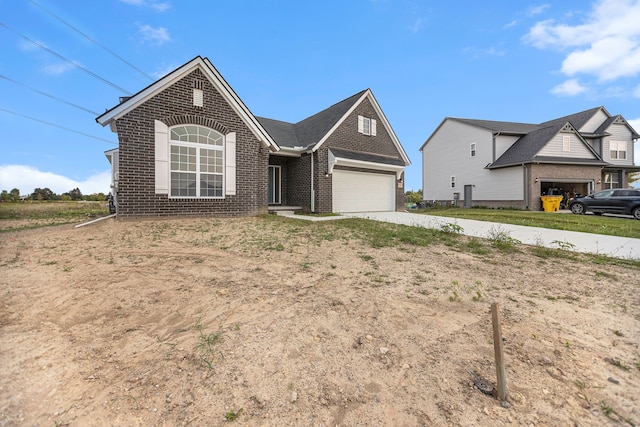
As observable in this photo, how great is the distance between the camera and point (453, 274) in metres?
4.39

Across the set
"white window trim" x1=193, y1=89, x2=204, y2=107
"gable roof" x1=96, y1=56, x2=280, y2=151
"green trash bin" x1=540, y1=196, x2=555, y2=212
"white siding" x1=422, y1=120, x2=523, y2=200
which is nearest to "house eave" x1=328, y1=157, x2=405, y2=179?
"gable roof" x1=96, y1=56, x2=280, y2=151

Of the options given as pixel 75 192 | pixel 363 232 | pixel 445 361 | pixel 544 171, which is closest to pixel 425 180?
pixel 544 171

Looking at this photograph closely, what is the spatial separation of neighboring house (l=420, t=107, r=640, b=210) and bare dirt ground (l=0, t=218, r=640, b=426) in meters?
19.1

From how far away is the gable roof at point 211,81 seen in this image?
9.09 meters

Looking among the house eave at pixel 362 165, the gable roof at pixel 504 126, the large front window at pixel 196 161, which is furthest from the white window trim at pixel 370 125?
the gable roof at pixel 504 126

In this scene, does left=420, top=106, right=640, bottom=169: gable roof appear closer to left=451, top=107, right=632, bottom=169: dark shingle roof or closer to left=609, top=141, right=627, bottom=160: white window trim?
left=451, top=107, right=632, bottom=169: dark shingle roof

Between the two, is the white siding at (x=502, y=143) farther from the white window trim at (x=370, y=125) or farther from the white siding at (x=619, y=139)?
the white window trim at (x=370, y=125)

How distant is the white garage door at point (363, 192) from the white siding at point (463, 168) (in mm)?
11105

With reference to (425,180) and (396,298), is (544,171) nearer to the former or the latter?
(425,180)

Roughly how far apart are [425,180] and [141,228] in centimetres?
2803

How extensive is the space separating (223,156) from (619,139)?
112 feet

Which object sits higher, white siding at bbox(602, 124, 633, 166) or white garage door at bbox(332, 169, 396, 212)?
white siding at bbox(602, 124, 633, 166)

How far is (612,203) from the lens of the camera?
14820mm

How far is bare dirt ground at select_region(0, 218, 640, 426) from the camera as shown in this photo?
182cm
